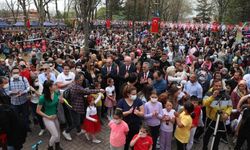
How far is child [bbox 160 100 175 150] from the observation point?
5777 mm

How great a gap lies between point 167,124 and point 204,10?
7405cm

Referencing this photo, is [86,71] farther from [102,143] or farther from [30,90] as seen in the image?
[102,143]

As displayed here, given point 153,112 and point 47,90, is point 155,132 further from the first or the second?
point 47,90

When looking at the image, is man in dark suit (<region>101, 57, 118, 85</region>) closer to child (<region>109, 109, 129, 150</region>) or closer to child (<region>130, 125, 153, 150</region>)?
child (<region>109, 109, 129, 150</region>)

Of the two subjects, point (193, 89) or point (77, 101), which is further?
point (193, 89)

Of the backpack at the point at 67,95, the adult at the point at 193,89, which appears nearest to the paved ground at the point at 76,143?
the backpack at the point at 67,95

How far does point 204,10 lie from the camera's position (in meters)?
74.2

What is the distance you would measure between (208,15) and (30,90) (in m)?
74.8

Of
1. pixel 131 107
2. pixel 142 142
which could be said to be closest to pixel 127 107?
pixel 131 107

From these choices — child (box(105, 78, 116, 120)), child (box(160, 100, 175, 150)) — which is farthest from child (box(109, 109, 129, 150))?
child (box(105, 78, 116, 120))

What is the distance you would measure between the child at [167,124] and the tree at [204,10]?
7339 cm

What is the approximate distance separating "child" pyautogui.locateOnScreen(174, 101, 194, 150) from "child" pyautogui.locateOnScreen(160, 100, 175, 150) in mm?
138

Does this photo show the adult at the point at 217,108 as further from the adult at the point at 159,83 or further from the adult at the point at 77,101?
the adult at the point at 77,101

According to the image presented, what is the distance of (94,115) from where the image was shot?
6.69m
